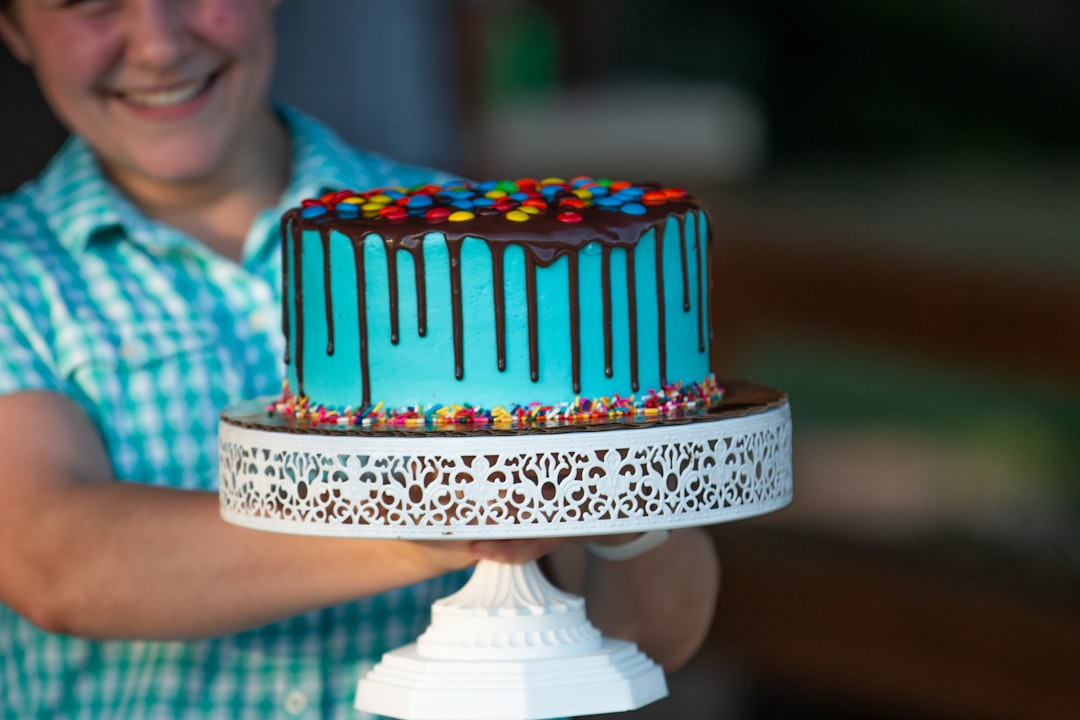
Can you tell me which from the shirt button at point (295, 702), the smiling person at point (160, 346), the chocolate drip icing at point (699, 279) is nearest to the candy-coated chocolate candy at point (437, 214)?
the chocolate drip icing at point (699, 279)

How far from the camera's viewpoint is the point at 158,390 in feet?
6.14

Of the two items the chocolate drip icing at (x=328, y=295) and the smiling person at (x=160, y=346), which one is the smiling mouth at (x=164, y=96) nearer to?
the smiling person at (x=160, y=346)

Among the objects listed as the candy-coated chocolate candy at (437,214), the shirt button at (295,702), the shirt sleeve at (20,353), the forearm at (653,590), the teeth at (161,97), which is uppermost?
the teeth at (161,97)

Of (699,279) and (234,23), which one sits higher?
(234,23)

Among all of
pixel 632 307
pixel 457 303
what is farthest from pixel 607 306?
pixel 457 303

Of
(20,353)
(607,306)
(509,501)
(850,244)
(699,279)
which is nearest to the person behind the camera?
(509,501)

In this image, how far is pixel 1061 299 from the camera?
3881 mm

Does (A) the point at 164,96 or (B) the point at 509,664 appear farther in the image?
(A) the point at 164,96

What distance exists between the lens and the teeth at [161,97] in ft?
6.13

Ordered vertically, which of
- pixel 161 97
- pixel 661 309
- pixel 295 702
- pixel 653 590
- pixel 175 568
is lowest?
pixel 295 702

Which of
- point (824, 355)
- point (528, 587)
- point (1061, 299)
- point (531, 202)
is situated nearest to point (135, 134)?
point (531, 202)

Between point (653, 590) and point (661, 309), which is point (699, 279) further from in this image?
point (653, 590)

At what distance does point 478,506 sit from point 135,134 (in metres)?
0.77

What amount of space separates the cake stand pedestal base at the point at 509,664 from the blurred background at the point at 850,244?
93.3 inches
